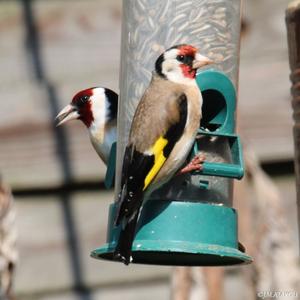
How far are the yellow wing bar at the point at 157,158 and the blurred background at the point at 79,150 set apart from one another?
129 cm

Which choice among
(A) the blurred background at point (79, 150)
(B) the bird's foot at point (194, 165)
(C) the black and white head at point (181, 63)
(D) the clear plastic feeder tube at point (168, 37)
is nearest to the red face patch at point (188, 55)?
(C) the black and white head at point (181, 63)

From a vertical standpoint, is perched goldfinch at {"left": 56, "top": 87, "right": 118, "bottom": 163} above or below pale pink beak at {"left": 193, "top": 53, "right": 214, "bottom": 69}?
below

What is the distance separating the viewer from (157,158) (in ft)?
12.6

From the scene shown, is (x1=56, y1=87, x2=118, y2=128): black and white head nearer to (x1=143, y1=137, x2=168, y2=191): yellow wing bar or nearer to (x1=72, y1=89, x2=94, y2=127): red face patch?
(x1=72, y1=89, x2=94, y2=127): red face patch

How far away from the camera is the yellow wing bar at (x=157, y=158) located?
386 cm

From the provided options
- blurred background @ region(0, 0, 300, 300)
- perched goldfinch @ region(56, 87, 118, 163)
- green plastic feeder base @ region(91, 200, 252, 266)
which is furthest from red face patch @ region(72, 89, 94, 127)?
blurred background @ region(0, 0, 300, 300)

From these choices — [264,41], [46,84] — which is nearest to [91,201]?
[46,84]

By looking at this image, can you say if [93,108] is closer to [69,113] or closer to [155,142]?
[69,113]

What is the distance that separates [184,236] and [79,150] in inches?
51.9

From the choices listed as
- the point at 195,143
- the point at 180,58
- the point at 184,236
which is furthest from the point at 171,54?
the point at 184,236

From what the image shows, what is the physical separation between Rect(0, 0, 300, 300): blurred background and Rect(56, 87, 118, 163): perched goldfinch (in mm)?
779

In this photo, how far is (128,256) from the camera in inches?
149

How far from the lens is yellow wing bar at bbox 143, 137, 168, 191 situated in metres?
3.86

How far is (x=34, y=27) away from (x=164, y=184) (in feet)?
4.88
